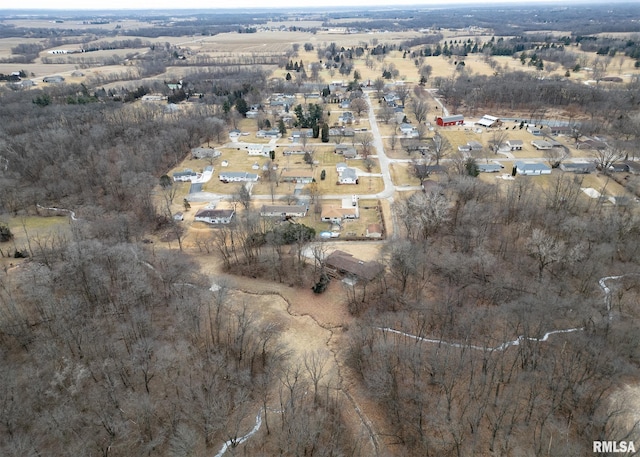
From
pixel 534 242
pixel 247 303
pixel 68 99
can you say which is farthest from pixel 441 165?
pixel 68 99

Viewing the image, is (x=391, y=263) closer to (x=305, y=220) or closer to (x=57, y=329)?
(x=305, y=220)

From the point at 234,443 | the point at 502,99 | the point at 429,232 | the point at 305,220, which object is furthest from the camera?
the point at 502,99

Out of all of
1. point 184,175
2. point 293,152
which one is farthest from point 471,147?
point 184,175

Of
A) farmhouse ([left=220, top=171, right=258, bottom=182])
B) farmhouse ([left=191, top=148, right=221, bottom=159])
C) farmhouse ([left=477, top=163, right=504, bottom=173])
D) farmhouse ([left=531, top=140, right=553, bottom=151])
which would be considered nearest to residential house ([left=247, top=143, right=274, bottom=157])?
farmhouse ([left=191, top=148, right=221, bottom=159])

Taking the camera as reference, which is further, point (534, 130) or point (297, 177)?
point (534, 130)
